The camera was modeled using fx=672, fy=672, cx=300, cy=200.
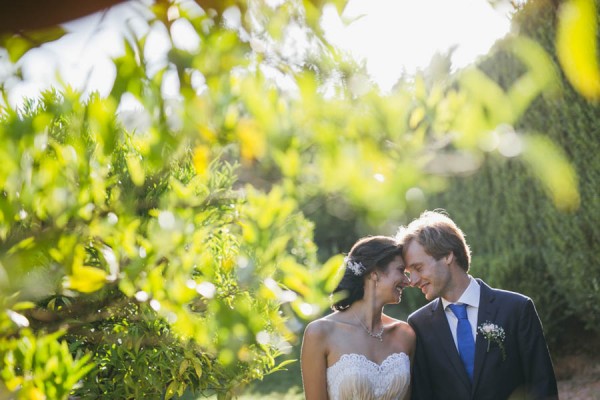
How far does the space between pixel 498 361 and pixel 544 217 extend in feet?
16.3

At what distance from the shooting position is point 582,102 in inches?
303

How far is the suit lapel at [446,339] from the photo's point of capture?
4.11m

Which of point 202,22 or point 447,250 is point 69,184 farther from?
point 447,250

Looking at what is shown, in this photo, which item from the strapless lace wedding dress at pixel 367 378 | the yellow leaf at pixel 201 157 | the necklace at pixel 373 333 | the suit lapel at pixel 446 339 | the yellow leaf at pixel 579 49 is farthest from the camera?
the necklace at pixel 373 333

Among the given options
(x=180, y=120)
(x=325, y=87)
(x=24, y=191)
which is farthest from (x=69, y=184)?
(x=325, y=87)

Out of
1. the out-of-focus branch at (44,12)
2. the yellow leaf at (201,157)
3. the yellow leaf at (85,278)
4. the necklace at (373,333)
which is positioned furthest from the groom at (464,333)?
the out-of-focus branch at (44,12)

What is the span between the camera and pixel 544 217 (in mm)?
8562

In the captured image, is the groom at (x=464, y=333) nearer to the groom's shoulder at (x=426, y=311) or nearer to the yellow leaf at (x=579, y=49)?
the groom's shoulder at (x=426, y=311)

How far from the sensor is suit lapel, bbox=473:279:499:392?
4051 mm

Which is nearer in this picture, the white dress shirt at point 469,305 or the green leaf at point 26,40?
the green leaf at point 26,40

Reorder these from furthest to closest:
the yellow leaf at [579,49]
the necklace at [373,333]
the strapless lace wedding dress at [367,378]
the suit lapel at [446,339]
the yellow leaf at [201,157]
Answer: the necklace at [373,333], the strapless lace wedding dress at [367,378], the suit lapel at [446,339], the yellow leaf at [201,157], the yellow leaf at [579,49]

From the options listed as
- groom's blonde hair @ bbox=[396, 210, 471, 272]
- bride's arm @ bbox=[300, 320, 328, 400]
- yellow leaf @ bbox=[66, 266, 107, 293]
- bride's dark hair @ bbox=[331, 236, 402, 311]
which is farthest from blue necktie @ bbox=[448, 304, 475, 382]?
yellow leaf @ bbox=[66, 266, 107, 293]

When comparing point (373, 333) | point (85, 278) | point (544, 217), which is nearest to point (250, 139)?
point (85, 278)

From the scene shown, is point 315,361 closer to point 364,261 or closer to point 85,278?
point 364,261
